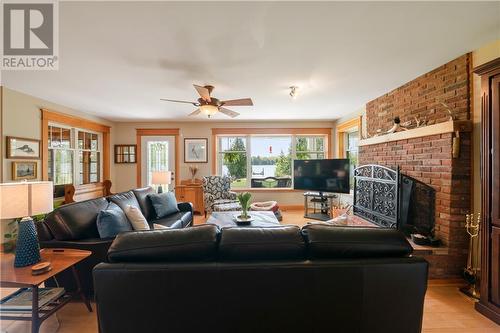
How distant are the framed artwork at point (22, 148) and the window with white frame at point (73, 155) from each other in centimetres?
47

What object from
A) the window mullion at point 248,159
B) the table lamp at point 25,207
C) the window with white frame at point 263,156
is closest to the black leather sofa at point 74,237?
the table lamp at point 25,207

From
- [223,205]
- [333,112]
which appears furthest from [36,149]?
[333,112]

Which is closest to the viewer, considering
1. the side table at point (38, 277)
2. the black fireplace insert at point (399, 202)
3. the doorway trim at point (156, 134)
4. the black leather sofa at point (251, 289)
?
the black leather sofa at point (251, 289)

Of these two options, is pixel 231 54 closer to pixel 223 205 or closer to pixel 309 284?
pixel 309 284

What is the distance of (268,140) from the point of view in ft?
20.5

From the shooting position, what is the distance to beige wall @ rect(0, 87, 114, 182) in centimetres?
334

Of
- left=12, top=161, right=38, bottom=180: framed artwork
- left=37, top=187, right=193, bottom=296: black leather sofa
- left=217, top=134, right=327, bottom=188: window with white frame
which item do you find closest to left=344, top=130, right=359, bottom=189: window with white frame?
left=217, top=134, right=327, bottom=188: window with white frame

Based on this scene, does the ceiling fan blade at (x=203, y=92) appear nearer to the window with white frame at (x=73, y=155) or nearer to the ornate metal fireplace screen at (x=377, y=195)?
the ornate metal fireplace screen at (x=377, y=195)

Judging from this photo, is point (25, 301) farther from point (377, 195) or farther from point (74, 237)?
point (377, 195)

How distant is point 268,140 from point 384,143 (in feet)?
10.2

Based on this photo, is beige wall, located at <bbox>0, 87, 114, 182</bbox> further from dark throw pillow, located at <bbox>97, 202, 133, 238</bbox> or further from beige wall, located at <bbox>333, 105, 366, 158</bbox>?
beige wall, located at <bbox>333, 105, 366, 158</bbox>

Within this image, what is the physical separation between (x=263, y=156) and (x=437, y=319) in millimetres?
4740

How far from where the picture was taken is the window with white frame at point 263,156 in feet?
20.4

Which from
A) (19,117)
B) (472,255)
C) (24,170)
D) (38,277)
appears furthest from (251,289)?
(19,117)
